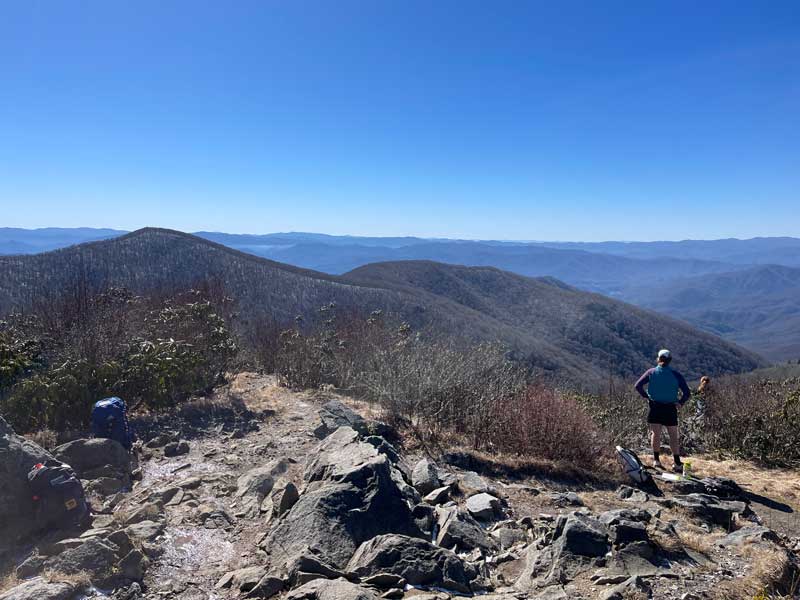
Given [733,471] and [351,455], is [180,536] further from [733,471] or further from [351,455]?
A: [733,471]

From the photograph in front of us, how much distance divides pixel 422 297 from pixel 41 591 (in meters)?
Answer: 49.0

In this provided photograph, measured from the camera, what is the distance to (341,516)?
3689mm

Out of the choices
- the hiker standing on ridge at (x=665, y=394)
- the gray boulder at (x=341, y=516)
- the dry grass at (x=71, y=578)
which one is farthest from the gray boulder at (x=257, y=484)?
the hiker standing on ridge at (x=665, y=394)

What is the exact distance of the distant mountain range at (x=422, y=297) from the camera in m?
25.1

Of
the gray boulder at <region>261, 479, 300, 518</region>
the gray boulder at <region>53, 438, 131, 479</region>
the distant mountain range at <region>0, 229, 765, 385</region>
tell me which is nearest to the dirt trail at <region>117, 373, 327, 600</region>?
the gray boulder at <region>261, 479, 300, 518</region>

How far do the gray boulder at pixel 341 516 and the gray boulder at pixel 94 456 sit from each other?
1991 mm

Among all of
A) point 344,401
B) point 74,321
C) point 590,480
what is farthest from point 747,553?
point 74,321

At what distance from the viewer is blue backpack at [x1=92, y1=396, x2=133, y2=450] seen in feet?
17.0

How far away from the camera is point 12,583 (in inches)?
121

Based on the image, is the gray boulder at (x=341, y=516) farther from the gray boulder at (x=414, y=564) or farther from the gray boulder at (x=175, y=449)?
the gray boulder at (x=175, y=449)

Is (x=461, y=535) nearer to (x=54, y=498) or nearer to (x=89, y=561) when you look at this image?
(x=89, y=561)

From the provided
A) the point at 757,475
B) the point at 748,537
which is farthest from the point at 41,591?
the point at 757,475

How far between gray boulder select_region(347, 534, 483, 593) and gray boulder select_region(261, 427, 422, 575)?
22cm

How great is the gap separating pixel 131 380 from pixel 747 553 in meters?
6.76
